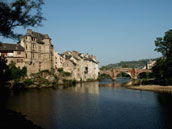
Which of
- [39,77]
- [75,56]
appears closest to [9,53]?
[39,77]

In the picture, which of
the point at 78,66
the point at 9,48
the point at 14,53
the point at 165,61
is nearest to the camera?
the point at 165,61

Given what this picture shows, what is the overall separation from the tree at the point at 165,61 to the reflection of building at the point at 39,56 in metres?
39.1

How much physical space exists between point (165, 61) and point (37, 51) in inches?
1849

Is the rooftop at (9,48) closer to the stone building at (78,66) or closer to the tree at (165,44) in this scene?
the stone building at (78,66)

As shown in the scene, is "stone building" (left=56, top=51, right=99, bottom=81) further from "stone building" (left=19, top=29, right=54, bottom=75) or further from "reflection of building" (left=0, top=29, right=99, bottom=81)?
"stone building" (left=19, top=29, right=54, bottom=75)

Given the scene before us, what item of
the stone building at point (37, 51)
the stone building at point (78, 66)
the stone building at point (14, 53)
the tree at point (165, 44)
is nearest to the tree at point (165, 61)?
the tree at point (165, 44)

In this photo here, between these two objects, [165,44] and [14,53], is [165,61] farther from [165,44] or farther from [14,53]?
[14,53]

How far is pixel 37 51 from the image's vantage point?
64.4 meters

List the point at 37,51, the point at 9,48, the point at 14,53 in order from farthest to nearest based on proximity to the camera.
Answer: the point at 37,51
the point at 14,53
the point at 9,48

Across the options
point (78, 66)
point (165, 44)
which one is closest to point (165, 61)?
point (165, 44)

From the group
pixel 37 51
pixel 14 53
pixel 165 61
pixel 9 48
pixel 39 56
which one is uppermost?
pixel 9 48

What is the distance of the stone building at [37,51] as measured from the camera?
2362 inches

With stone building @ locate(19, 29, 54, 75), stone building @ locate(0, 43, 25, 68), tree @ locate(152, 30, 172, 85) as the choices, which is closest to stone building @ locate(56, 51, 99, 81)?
stone building @ locate(19, 29, 54, 75)

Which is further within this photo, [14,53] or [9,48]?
Answer: [14,53]
